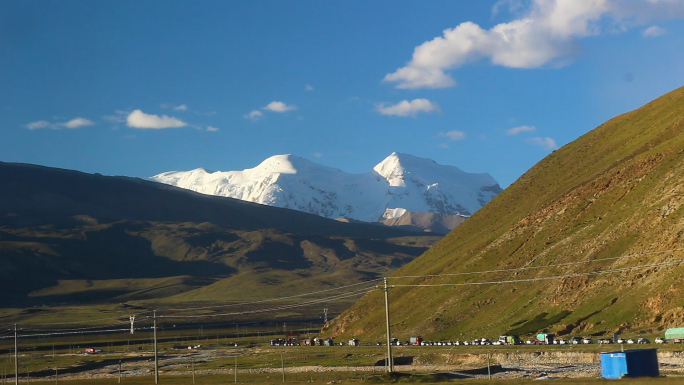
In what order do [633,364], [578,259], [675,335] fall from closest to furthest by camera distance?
[633,364] < [675,335] < [578,259]

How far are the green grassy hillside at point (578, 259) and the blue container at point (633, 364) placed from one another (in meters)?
44.4

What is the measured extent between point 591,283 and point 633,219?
17.7 meters

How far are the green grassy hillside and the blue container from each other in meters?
44.4

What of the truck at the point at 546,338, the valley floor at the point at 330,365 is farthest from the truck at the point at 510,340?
the valley floor at the point at 330,365

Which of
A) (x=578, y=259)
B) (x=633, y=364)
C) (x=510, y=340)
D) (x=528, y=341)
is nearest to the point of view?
(x=633, y=364)

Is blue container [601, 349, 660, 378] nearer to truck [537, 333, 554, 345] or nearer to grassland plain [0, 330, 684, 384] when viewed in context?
grassland plain [0, 330, 684, 384]

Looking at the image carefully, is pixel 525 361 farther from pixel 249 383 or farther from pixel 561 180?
pixel 561 180

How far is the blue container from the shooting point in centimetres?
6581

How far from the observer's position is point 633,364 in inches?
2598

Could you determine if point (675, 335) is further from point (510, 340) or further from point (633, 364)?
point (633, 364)

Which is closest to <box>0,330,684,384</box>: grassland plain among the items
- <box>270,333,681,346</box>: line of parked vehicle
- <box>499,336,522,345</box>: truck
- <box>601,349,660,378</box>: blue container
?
<box>601,349,660,378</box>: blue container

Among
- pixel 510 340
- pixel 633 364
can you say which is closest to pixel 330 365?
pixel 510 340

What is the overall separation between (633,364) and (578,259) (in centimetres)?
7789

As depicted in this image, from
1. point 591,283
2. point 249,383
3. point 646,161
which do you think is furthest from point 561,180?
point 249,383
